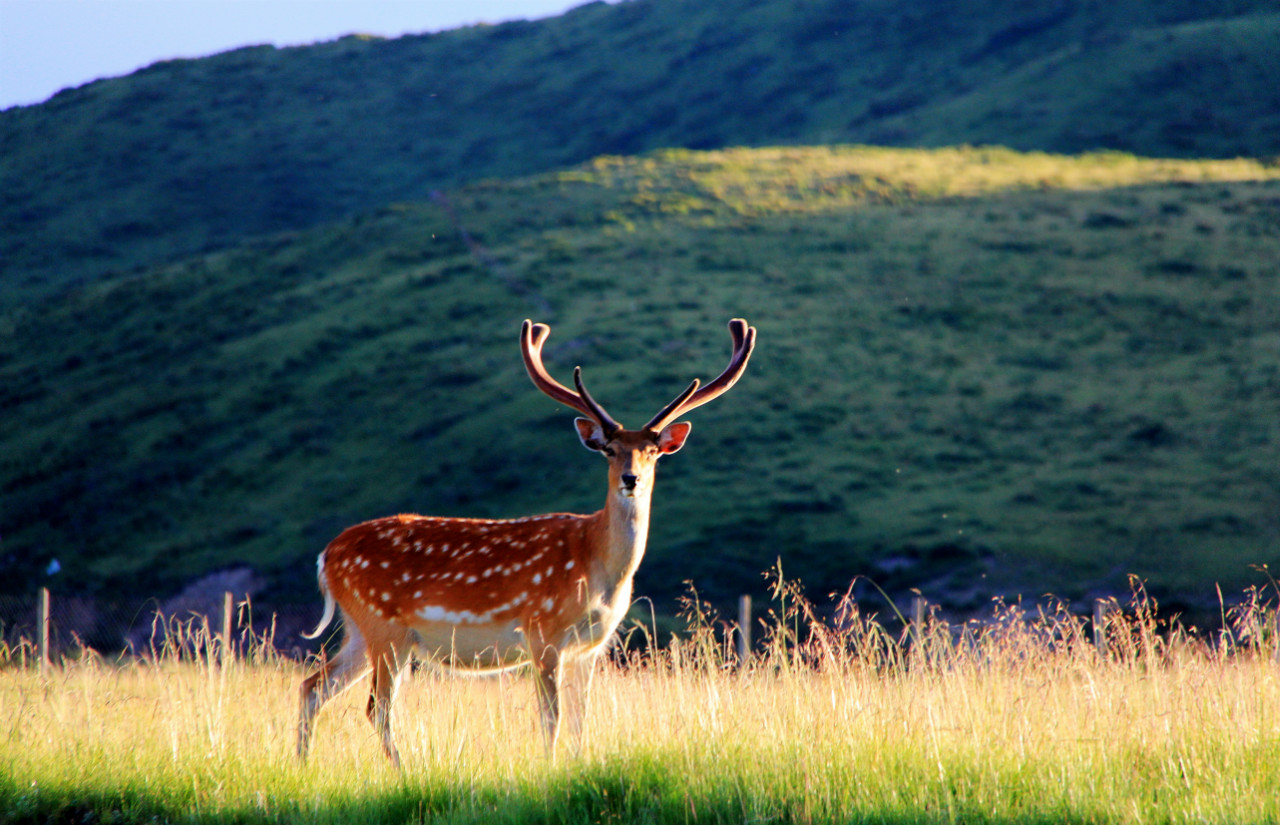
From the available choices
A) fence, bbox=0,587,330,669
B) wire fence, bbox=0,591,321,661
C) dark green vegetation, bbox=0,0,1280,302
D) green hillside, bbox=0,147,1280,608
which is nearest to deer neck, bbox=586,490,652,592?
wire fence, bbox=0,591,321,661

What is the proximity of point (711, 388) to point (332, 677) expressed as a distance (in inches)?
114

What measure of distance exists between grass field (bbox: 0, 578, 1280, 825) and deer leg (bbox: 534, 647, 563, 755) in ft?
0.41

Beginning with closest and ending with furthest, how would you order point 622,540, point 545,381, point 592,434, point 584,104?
point 622,540 < point 592,434 < point 545,381 < point 584,104

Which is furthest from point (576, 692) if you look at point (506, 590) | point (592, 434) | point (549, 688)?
point (592, 434)

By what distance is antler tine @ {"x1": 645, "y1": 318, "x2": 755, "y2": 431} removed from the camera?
713cm

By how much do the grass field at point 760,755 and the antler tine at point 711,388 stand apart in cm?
134

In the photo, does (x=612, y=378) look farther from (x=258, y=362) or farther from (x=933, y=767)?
(x=933, y=767)

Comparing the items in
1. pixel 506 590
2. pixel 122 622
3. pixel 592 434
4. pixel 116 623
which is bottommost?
pixel 122 622

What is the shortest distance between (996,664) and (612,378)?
36495 millimetres

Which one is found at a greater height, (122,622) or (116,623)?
(116,623)

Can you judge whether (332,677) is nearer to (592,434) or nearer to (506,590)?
(506,590)

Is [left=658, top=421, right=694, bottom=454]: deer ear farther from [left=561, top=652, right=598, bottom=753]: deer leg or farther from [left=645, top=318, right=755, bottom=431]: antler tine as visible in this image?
[left=561, top=652, right=598, bottom=753]: deer leg

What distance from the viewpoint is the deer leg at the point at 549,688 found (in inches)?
246

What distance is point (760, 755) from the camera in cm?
525
